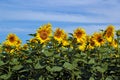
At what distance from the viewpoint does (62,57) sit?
7137mm

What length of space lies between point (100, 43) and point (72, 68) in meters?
1.06

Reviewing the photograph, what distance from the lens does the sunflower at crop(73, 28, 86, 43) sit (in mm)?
7368

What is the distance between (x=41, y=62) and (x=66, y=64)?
1.58ft

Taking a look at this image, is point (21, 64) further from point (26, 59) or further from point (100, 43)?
point (100, 43)

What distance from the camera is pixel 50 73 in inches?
278

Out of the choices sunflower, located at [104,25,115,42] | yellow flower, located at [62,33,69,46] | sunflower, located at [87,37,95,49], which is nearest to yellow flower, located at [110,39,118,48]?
sunflower, located at [104,25,115,42]

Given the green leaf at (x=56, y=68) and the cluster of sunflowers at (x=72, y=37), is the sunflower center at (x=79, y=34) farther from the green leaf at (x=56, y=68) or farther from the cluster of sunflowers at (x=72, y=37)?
the green leaf at (x=56, y=68)

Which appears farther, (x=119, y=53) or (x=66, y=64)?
(x=119, y=53)

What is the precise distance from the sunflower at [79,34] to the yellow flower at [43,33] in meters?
0.52

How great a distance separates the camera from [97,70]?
711 cm

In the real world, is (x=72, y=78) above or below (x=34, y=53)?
below

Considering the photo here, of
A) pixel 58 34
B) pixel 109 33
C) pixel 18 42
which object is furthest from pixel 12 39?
pixel 109 33

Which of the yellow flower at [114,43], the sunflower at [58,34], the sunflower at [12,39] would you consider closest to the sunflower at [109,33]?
the yellow flower at [114,43]

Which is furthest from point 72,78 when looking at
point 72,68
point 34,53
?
point 34,53
